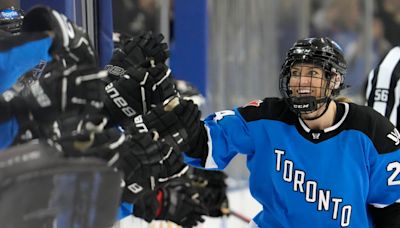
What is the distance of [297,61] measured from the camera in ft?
6.95

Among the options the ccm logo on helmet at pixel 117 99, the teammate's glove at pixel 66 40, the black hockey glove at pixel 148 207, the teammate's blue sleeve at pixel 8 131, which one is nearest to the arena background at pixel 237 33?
Answer: the black hockey glove at pixel 148 207

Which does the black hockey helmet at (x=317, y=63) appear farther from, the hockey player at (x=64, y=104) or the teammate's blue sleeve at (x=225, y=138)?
the hockey player at (x=64, y=104)

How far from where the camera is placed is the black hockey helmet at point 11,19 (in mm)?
1997

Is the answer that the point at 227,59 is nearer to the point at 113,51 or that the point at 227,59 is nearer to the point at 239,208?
the point at 239,208

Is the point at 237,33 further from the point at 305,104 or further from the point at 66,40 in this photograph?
the point at 66,40

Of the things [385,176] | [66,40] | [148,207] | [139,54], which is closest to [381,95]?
[385,176]

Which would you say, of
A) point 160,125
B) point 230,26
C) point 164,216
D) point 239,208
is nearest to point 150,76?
point 160,125

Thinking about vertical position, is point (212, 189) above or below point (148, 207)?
below

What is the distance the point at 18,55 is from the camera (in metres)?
1.44

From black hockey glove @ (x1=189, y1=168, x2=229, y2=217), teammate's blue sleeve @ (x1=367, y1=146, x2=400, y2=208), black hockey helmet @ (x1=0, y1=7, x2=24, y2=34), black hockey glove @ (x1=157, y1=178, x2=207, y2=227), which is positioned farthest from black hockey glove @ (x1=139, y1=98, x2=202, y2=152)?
black hockey glove @ (x1=189, y1=168, x2=229, y2=217)

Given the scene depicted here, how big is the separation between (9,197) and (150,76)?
2.79 feet

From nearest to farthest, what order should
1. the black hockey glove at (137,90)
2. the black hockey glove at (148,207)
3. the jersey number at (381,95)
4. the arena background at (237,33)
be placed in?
the black hockey glove at (137,90) → the black hockey glove at (148,207) → the arena background at (237,33) → the jersey number at (381,95)

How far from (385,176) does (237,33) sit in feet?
9.34

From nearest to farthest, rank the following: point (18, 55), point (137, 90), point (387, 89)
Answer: point (18, 55) < point (137, 90) < point (387, 89)
